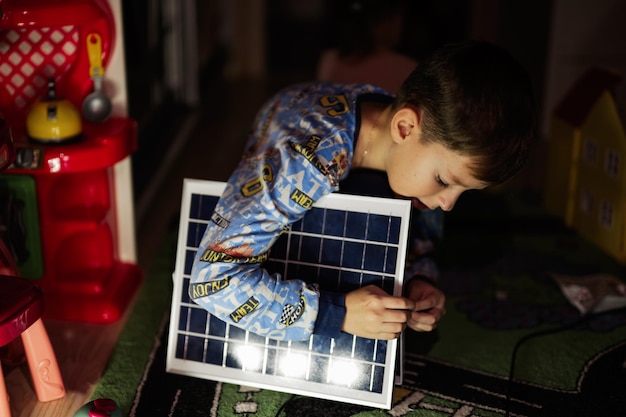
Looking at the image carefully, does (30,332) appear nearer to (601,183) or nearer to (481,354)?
(481,354)

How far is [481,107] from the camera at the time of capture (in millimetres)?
1040

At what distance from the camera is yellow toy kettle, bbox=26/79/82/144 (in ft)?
4.30

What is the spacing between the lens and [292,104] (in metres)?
1.35

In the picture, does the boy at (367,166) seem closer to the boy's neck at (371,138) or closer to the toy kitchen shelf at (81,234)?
the boy's neck at (371,138)

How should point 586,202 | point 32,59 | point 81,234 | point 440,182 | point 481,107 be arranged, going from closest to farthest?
point 481,107 → point 440,182 → point 32,59 → point 81,234 → point 586,202

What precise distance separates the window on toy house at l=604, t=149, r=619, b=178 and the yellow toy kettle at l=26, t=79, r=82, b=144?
120cm

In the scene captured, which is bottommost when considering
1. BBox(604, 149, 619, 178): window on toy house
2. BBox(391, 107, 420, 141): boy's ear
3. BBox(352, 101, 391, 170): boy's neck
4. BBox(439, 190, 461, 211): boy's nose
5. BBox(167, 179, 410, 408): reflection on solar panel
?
BBox(167, 179, 410, 408): reflection on solar panel

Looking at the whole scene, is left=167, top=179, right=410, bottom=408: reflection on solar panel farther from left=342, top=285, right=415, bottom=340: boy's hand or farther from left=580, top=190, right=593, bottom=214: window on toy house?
left=580, top=190, right=593, bottom=214: window on toy house

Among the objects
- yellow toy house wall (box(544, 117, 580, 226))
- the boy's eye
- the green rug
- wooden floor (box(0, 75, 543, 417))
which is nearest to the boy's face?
the boy's eye

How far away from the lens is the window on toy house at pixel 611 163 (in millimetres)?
1752

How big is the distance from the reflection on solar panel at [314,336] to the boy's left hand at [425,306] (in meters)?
0.07

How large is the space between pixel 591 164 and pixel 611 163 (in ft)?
0.28

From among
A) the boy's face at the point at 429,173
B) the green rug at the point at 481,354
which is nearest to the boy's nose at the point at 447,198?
the boy's face at the point at 429,173

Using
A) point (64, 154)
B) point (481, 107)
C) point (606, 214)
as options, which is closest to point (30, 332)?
point (64, 154)
